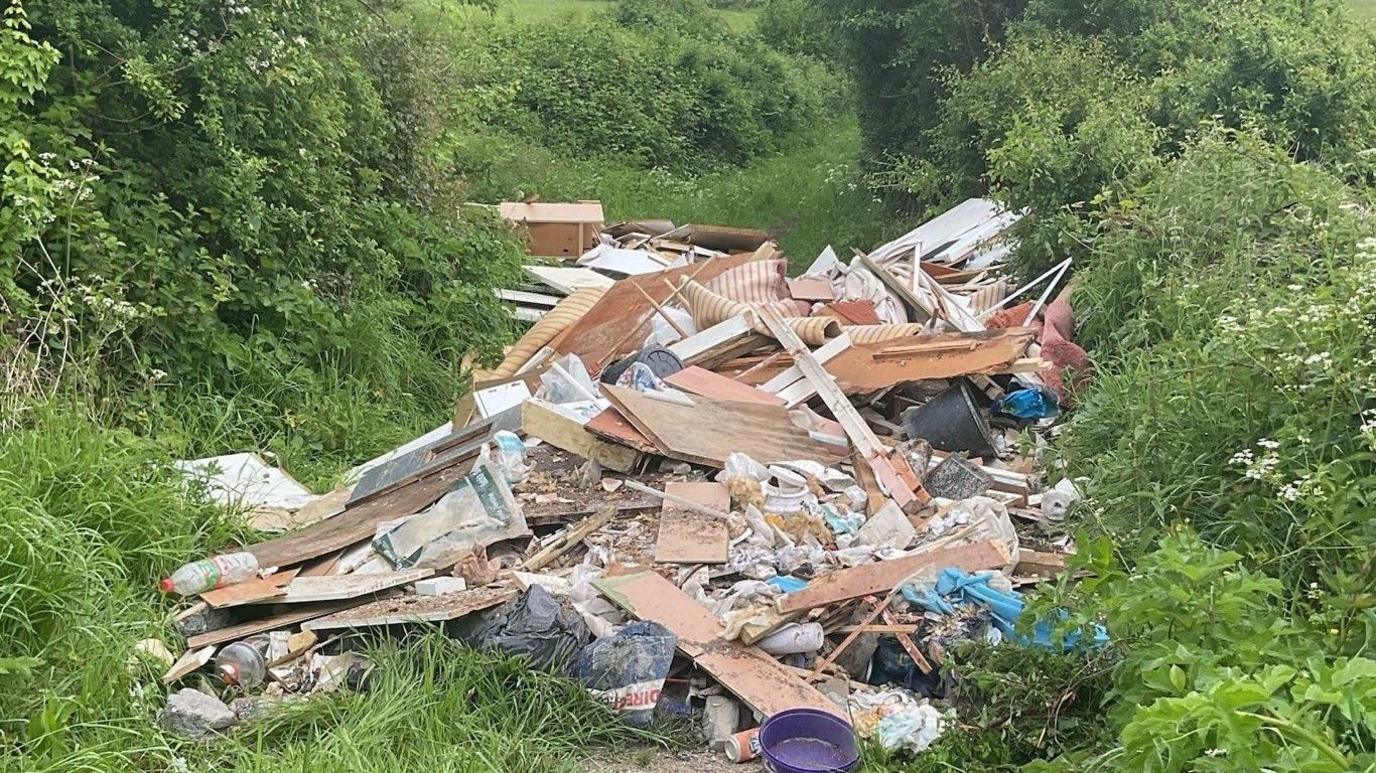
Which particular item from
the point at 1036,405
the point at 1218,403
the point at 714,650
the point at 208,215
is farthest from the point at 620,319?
the point at 1218,403

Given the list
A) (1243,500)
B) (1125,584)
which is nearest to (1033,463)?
(1243,500)

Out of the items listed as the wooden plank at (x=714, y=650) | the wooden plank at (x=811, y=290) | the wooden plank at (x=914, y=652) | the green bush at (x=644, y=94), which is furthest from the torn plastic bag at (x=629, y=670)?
the green bush at (x=644, y=94)

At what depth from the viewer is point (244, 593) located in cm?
460

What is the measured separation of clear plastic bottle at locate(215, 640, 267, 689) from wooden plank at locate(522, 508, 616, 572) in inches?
48.4

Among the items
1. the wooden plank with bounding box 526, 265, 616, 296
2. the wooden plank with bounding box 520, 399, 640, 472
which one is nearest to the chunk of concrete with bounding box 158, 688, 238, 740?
the wooden plank with bounding box 520, 399, 640, 472

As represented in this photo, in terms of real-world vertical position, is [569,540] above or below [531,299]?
above

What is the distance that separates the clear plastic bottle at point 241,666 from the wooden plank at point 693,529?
1.74 m

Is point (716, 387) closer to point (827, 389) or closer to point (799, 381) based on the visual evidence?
point (799, 381)

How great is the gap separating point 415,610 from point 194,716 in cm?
90

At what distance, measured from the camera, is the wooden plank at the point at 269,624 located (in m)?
4.40

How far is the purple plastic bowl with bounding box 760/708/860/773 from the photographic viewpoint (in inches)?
150

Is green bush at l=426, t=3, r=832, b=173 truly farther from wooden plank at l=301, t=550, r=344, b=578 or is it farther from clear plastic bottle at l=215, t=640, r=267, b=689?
clear plastic bottle at l=215, t=640, r=267, b=689

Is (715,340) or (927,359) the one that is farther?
(715,340)

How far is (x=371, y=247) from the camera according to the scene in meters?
7.81
